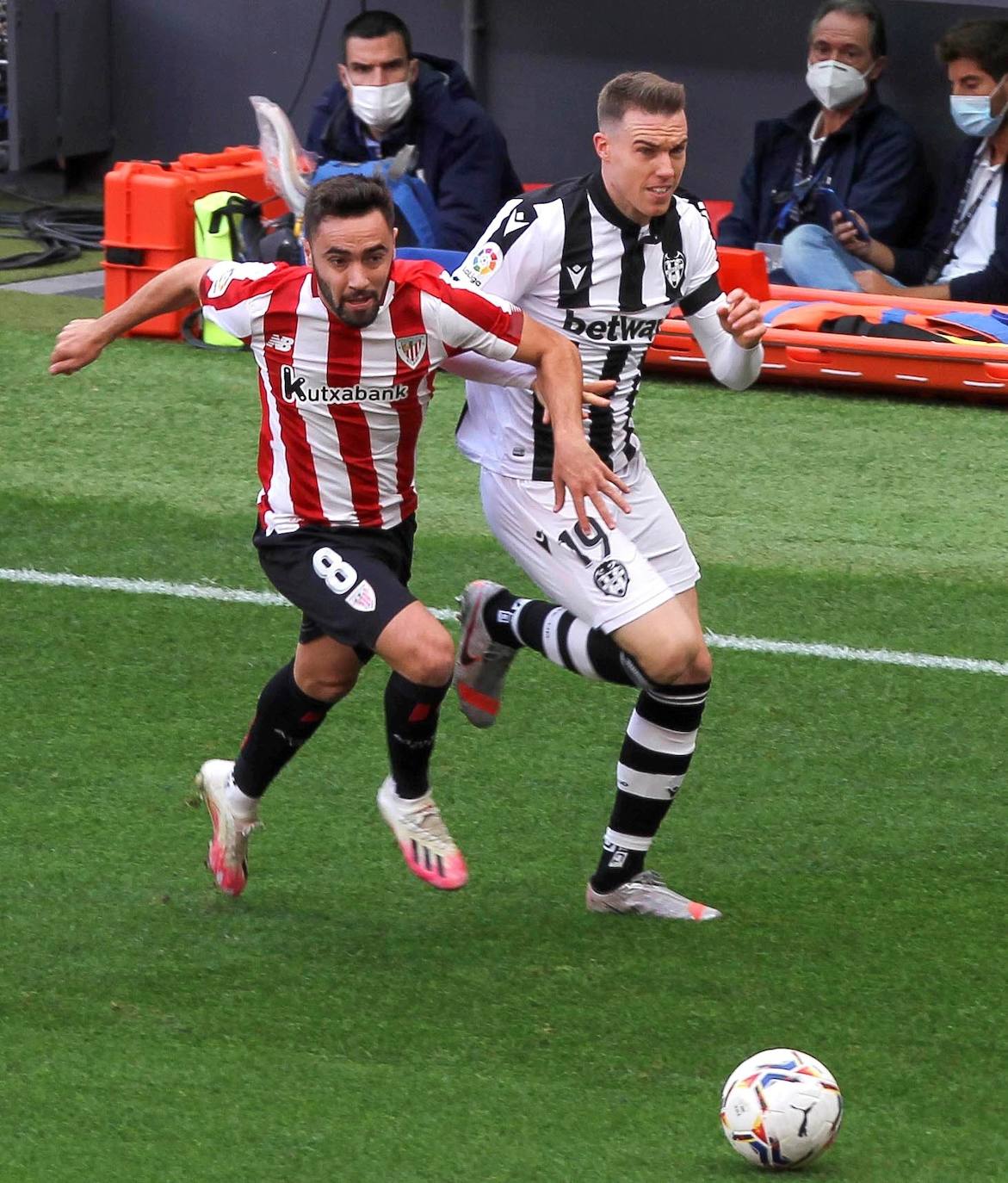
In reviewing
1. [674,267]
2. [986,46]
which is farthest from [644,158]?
[986,46]

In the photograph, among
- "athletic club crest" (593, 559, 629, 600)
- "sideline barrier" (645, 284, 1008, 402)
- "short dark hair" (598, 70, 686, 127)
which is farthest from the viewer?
"sideline barrier" (645, 284, 1008, 402)

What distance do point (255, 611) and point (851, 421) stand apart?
3.46 m

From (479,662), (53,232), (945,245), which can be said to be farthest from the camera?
(53,232)

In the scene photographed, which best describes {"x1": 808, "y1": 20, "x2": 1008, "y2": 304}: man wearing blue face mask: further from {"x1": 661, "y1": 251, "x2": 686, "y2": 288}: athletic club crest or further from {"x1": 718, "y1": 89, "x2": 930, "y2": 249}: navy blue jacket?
{"x1": 661, "y1": 251, "x2": 686, "y2": 288}: athletic club crest

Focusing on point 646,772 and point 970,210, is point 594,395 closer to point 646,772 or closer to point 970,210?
point 646,772

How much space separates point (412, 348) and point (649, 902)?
1.39 m

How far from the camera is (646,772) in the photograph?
455cm

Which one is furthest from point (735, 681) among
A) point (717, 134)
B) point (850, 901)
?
point (717, 134)

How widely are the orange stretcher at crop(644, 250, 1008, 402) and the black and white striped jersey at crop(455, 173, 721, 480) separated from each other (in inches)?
158

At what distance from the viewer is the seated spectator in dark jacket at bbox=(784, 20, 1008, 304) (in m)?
9.76

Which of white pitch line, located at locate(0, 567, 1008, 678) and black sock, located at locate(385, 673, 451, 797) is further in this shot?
white pitch line, located at locate(0, 567, 1008, 678)

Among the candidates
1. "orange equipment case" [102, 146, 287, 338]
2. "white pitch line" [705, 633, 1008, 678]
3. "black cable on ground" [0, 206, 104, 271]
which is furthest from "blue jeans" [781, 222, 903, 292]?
"black cable on ground" [0, 206, 104, 271]

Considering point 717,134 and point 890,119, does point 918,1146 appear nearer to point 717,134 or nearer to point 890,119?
point 890,119

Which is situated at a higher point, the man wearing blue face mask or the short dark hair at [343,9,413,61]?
the short dark hair at [343,9,413,61]
